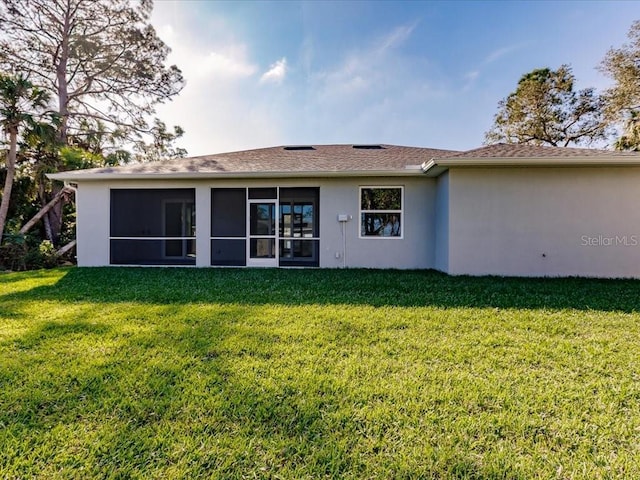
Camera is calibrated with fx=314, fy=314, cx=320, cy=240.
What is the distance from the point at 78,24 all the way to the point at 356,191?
1664 cm

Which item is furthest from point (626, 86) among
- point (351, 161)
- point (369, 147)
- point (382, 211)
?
point (382, 211)

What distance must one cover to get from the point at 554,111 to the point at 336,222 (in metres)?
18.0

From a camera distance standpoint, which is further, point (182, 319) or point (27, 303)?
point (27, 303)

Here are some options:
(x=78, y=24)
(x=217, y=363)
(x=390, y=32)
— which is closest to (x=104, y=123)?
(x=78, y=24)

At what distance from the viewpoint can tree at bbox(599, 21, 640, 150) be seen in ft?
44.3

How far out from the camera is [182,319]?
4215 millimetres

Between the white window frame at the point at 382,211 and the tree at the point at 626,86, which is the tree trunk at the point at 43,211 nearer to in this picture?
the white window frame at the point at 382,211

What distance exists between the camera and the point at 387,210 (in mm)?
8547

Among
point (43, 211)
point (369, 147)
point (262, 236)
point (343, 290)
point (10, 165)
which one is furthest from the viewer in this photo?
point (43, 211)

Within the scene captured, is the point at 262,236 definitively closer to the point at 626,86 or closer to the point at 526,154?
the point at 526,154

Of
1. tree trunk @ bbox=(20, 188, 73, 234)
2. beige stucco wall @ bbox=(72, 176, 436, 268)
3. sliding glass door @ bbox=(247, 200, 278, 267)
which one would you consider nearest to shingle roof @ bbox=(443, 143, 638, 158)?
beige stucco wall @ bbox=(72, 176, 436, 268)

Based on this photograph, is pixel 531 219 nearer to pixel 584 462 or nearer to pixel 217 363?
pixel 584 462

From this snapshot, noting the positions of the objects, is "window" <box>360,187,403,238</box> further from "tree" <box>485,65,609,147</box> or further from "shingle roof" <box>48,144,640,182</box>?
"tree" <box>485,65,609,147</box>

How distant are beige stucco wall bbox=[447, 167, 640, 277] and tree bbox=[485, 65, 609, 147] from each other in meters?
14.1
